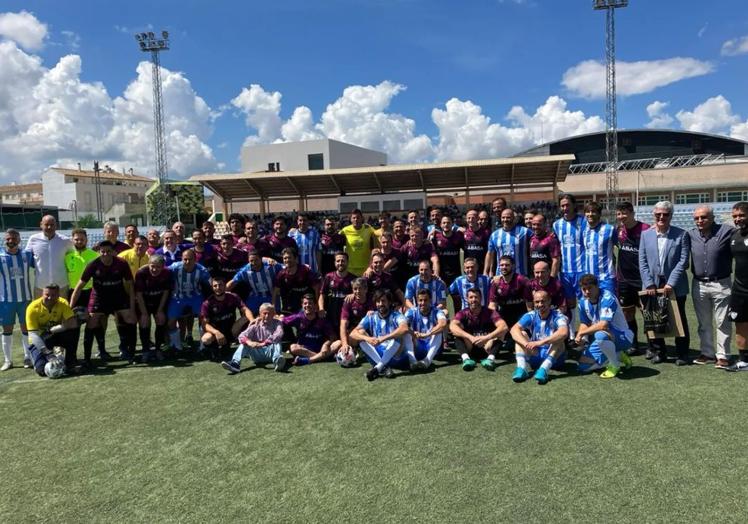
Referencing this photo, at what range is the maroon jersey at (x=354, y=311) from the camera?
18.8 ft

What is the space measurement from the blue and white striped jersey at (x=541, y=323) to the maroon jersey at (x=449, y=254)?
149 centimetres

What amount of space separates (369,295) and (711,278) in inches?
140

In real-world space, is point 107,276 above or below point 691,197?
below

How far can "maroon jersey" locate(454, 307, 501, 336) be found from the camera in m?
5.45

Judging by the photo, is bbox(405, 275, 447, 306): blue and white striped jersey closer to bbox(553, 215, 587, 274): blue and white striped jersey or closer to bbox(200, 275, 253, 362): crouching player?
bbox(553, 215, 587, 274): blue and white striped jersey

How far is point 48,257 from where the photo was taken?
6.24 metres

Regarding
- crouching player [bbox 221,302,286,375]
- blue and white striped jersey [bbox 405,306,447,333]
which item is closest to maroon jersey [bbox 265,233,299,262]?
crouching player [bbox 221,302,286,375]

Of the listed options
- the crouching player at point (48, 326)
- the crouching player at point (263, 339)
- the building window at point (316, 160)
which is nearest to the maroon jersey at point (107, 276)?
the crouching player at point (48, 326)

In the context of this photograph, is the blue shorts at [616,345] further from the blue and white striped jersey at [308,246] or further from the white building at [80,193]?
the white building at [80,193]

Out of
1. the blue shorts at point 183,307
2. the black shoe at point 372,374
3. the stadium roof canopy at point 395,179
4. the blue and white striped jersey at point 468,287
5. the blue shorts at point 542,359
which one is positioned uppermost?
the stadium roof canopy at point 395,179

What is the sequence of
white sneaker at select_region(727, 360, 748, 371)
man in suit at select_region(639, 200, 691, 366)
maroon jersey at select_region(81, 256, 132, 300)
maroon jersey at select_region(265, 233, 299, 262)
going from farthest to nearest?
maroon jersey at select_region(265, 233, 299, 262), maroon jersey at select_region(81, 256, 132, 300), man in suit at select_region(639, 200, 691, 366), white sneaker at select_region(727, 360, 748, 371)

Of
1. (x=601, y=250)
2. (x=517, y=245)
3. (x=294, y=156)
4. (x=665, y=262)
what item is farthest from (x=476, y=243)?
(x=294, y=156)

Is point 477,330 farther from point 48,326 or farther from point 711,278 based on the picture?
point 48,326

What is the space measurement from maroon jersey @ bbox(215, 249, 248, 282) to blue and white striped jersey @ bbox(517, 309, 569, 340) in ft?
12.6
